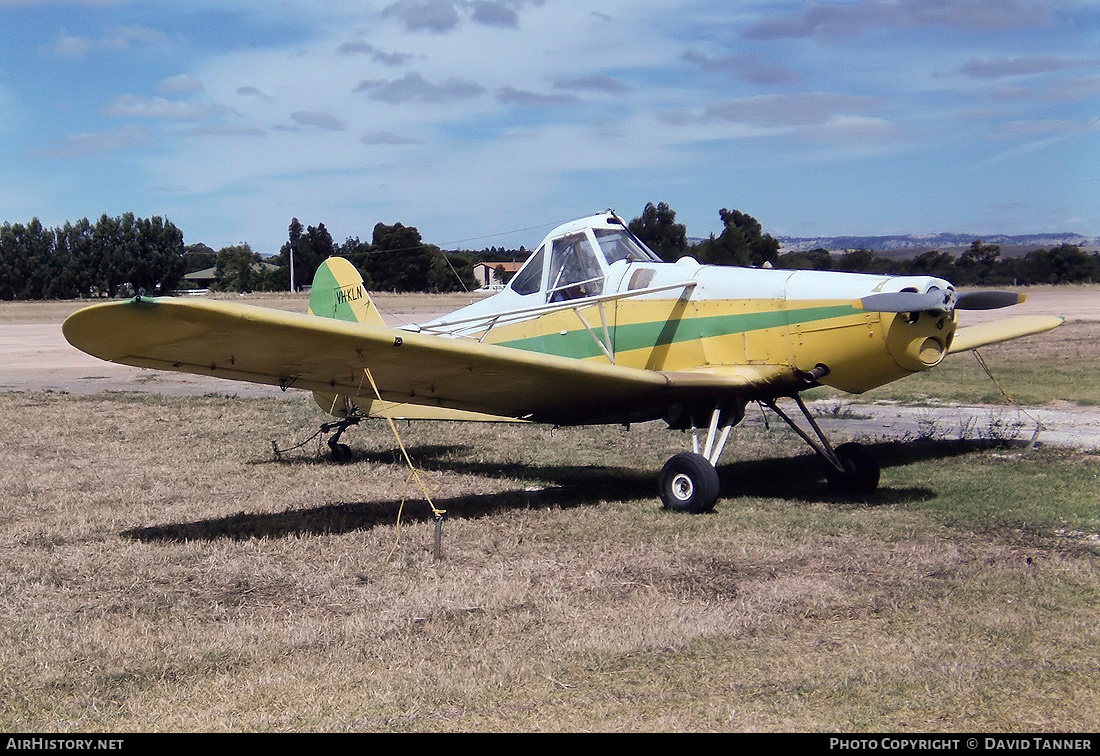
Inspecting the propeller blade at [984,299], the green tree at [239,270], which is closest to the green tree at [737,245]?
the propeller blade at [984,299]

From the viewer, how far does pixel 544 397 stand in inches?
327

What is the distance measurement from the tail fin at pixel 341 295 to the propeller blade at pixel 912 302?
5.78m

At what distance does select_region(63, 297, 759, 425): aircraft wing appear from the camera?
5934 millimetres

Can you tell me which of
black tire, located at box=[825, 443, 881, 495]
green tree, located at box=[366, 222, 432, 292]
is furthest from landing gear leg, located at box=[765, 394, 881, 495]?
green tree, located at box=[366, 222, 432, 292]

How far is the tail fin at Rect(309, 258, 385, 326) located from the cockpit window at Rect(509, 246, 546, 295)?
2.12 metres

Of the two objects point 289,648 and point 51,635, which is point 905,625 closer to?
point 289,648

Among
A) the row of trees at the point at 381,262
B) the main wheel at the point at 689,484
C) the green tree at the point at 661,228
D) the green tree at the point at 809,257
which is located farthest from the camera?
the row of trees at the point at 381,262

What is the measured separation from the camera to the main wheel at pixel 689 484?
7.71m

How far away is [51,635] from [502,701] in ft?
7.81

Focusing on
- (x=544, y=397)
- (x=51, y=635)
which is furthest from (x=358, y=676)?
(x=544, y=397)

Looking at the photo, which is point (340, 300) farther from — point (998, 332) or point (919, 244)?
point (919, 244)

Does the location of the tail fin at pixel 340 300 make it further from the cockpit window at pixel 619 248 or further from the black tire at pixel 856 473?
the black tire at pixel 856 473

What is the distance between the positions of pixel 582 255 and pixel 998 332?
19.8 ft

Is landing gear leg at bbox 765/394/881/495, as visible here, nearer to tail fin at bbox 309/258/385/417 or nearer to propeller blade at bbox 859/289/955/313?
propeller blade at bbox 859/289/955/313
